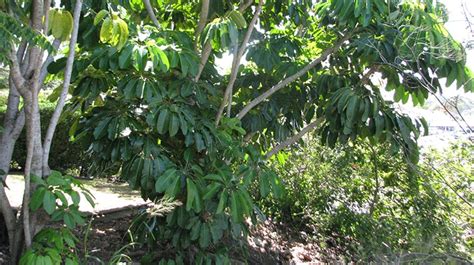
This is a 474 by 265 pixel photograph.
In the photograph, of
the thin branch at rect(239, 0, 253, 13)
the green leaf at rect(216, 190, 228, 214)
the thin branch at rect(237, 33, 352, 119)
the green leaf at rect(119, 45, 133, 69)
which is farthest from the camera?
the thin branch at rect(237, 33, 352, 119)

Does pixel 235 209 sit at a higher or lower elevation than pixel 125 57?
lower

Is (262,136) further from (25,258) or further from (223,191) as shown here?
(25,258)

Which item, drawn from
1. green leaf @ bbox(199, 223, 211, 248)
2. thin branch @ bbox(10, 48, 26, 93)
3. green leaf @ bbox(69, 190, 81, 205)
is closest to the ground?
green leaf @ bbox(199, 223, 211, 248)

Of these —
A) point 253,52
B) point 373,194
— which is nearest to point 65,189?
point 253,52

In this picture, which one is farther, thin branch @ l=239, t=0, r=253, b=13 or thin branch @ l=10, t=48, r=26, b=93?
thin branch @ l=239, t=0, r=253, b=13

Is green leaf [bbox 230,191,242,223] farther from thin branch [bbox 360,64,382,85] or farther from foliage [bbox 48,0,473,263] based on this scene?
thin branch [bbox 360,64,382,85]

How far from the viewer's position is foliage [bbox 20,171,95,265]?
262 centimetres

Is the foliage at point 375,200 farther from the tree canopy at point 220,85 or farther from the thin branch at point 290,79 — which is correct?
the thin branch at point 290,79

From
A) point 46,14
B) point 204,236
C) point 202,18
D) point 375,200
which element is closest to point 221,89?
point 202,18

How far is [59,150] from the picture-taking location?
7.10 meters

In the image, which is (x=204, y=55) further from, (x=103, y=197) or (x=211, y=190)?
(x=103, y=197)

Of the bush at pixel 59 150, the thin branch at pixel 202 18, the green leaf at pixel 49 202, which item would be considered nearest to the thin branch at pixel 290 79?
the thin branch at pixel 202 18

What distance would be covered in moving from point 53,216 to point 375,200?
14.4 ft

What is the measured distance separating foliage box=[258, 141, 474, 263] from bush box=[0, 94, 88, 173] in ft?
10.3
